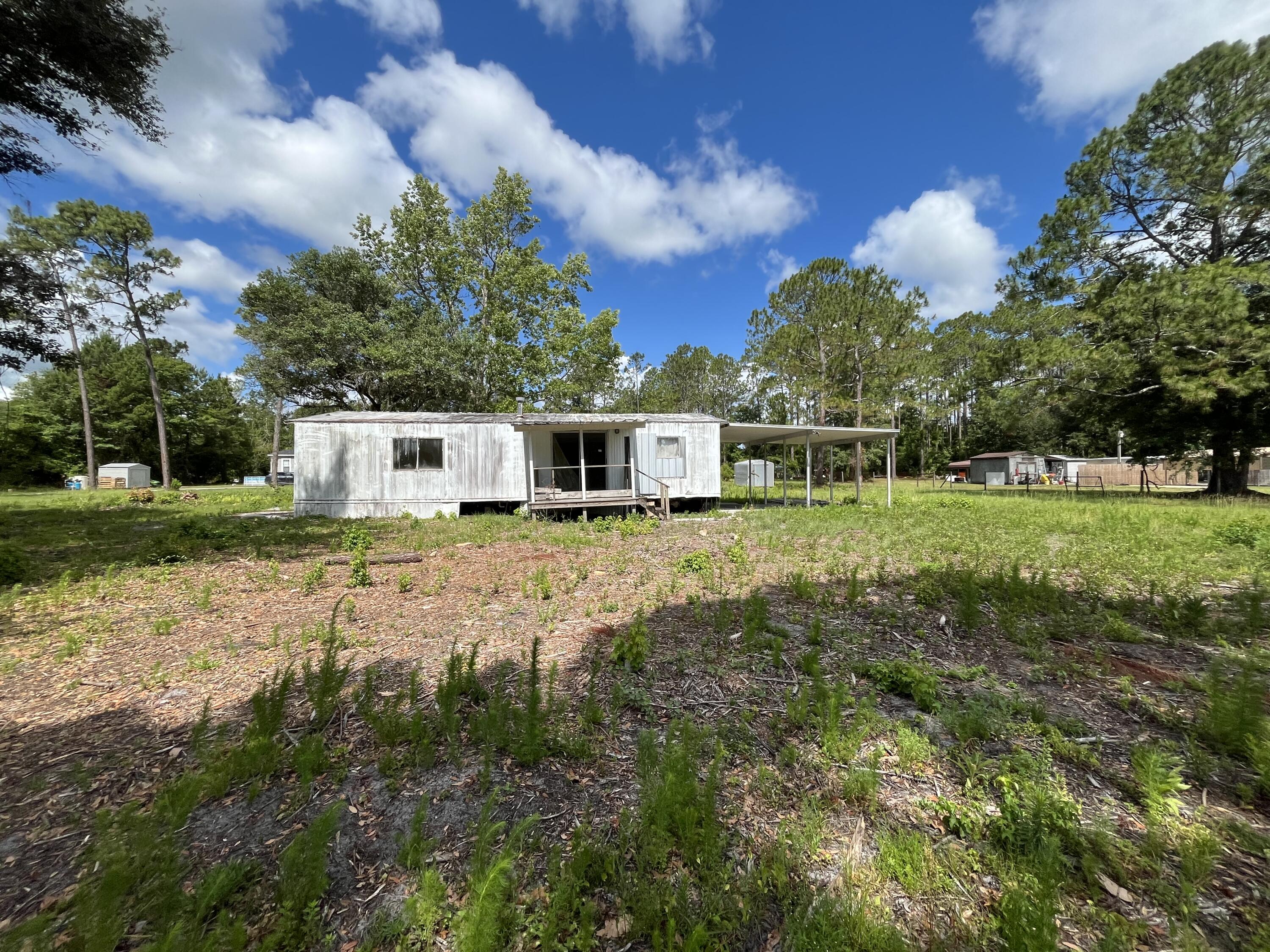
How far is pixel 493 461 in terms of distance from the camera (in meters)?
14.9

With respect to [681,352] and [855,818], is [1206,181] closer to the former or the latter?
[855,818]

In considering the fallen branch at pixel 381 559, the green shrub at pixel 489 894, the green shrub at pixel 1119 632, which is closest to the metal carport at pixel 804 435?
the green shrub at pixel 1119 632

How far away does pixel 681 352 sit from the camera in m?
45.8

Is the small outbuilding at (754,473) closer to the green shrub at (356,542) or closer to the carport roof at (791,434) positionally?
the carport roof at (791,434)

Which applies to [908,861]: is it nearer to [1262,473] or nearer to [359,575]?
[359,575]

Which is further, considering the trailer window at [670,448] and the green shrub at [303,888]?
the trailer window at [670,448]

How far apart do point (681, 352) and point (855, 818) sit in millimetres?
45735

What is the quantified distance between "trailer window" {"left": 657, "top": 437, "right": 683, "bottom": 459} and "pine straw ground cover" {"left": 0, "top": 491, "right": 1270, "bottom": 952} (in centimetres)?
996

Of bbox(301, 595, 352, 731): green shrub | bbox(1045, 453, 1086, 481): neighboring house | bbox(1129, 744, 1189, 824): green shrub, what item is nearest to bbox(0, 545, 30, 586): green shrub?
bbox(301, 595, 352, 731): green shrub

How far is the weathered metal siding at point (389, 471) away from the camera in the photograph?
550 inches

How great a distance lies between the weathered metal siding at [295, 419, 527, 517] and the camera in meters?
14.0

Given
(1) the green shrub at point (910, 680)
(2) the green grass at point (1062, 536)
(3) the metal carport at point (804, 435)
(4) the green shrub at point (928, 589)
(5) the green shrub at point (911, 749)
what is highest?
(3) the metal carport at point (804, 435)

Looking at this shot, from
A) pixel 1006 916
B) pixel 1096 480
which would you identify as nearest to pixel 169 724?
pixel 1006 916

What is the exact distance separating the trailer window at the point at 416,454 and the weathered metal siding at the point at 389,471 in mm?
105
